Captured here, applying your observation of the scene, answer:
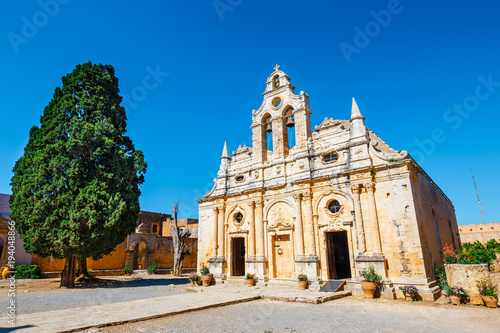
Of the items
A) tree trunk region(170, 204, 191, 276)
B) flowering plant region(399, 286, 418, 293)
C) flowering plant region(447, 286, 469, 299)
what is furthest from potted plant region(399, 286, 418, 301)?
tree trunk region(170, 204, 191, 276)

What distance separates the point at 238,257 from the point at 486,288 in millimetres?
12805

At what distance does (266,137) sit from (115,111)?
9803 mm

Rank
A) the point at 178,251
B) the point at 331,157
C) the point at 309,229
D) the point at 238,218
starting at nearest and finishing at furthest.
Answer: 1. the point at 309,229
2. the point at 331,157
3. the point at 238,218
4. the point at 178,251

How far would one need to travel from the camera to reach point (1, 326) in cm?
702

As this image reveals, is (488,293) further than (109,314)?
Yes

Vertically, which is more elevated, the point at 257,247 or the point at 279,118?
the point at 279,118

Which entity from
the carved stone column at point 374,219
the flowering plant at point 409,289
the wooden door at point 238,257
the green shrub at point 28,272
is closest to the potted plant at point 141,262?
the green shrub at point 28,272

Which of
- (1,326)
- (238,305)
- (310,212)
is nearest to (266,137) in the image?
(310,212)

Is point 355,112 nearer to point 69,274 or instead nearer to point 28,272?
point 69,274

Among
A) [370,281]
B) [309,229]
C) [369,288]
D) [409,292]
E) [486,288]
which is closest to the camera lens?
[486,288]

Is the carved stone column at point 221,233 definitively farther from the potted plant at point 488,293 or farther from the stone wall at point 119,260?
the potted plant at point 488,293

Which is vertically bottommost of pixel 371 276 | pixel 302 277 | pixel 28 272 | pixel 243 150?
pixel 302 277

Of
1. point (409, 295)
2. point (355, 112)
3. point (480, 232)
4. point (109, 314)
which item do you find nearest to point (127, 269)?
point (109, 314)

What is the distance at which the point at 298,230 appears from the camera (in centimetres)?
1580
